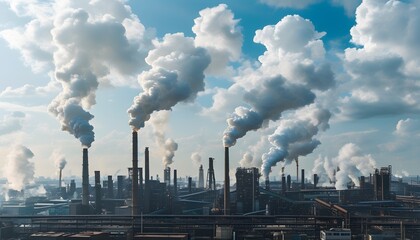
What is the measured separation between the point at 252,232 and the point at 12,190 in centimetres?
8471

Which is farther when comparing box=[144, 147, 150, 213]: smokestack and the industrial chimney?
the industrial chimney

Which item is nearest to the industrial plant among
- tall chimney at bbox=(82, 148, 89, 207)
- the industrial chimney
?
tall chimney at bbox=(82, 148, 89, 207)

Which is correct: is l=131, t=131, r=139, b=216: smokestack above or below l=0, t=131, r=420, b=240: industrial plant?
above

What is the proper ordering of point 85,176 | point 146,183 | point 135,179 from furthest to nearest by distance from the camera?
point 146,183, point 85,176, point 135,179

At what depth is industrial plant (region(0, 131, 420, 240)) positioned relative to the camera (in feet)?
146

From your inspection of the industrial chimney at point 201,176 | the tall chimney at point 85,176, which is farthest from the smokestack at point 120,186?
the industrial chimney at point 201,176

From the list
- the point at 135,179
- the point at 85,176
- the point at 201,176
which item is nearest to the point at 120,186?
the point at 85,176

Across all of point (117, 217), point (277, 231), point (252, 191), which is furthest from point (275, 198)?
point (117, 217)

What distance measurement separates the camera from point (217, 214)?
2245 inches

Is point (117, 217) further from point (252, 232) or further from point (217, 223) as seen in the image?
point (252, 232)

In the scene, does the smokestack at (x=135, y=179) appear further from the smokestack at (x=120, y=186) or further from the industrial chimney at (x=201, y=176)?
the industrial chimney at (x=201, y=176)

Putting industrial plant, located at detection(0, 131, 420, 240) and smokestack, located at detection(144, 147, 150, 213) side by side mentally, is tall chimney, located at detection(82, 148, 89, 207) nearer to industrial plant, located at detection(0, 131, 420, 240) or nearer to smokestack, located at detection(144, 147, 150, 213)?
industrial plant, located at detection(0, 131, 420, 240)

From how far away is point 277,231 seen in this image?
149 feet

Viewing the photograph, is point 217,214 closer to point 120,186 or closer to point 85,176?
point 85,176
